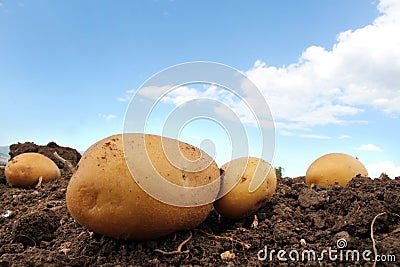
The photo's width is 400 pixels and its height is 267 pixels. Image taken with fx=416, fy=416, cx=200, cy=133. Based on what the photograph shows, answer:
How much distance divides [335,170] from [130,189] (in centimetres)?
237

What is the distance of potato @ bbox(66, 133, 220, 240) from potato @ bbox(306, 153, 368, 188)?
178 centimetres

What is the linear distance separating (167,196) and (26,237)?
57.1 inches

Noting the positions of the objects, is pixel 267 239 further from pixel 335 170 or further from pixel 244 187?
pixel 335 170

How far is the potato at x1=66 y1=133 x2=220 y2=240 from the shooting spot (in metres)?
2.56

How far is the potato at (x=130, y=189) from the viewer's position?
2559 millimetres

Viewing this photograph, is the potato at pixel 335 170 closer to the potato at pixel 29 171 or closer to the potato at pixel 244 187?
the potato at pixel 244 187

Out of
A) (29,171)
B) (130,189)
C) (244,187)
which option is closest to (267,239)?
(244,187)

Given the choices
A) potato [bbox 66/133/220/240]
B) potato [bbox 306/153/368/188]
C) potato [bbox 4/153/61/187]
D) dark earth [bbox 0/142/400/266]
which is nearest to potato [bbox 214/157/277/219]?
dark earth [bbox 0/142/400/266]

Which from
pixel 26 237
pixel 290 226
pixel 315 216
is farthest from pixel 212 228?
pixel 26 237

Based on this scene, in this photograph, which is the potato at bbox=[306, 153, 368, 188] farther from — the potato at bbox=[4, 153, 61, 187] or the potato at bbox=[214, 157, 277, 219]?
the potato at bbox=[4, 153, 61, 187]

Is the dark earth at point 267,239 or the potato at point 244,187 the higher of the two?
the potato at point 244,187

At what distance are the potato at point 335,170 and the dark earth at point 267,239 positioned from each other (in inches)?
22.9

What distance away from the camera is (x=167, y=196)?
2637mm

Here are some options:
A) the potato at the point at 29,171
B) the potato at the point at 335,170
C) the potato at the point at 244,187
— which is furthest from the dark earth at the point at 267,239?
the potato at the point at 29,171
